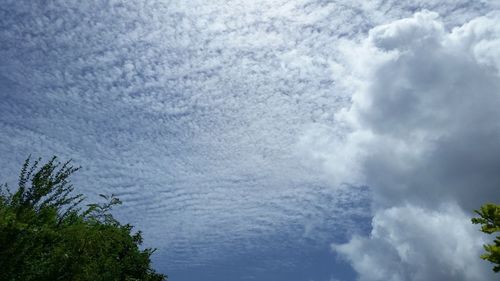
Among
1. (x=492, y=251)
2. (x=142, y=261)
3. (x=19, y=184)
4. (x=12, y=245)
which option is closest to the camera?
(x=492, y=251)

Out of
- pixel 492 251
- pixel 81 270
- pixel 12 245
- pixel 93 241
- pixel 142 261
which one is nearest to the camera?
pixel 492 251

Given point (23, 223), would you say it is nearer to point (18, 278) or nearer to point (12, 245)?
point (12, 245)

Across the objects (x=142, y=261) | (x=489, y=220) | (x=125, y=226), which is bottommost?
(x=489, y=220)

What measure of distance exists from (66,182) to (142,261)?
848 inches

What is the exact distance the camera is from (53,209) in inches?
436

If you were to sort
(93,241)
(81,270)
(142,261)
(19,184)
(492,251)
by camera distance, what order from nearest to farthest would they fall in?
(492,251)
(19,184)
(81,270)
(93,241)
(142,261)

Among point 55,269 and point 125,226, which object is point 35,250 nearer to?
point 55,269

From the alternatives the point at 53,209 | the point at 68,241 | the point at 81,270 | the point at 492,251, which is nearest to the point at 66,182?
the point at 53,209

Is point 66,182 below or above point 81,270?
above

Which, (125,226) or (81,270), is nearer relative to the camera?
(81,270)

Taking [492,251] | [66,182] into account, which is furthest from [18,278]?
[492,251]

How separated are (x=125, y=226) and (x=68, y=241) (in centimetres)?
2137

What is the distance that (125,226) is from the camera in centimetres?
3231

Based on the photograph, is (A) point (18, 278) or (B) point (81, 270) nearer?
(A) point (18, 278)
